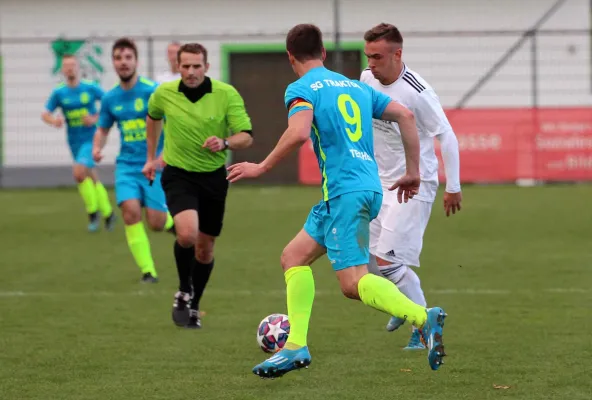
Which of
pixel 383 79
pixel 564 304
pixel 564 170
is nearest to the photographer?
pixel 383 79

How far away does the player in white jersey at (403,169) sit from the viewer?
7512mm

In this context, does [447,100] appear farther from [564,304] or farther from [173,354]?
[173,354]

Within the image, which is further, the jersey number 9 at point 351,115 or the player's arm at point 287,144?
the jersey number 9 at point 351,115

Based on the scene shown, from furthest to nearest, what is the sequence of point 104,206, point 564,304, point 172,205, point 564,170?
point 564,170
point 104,206
point 564,304
point 172,205

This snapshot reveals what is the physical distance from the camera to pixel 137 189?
11188mm

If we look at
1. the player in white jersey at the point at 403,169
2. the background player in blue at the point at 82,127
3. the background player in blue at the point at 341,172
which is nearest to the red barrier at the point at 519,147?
the background player in blue at the point at 82,127

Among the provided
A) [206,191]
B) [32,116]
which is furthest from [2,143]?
[206,191]

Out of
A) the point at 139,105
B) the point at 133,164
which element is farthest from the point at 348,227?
the point at 139,105

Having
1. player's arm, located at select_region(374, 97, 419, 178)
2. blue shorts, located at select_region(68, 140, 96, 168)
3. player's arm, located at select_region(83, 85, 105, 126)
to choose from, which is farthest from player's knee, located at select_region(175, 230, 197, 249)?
blue shorts, located at select_region(68, 140, 96, 168)

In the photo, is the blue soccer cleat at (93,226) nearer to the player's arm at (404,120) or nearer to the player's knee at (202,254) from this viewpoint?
the player's knee at (202,254)

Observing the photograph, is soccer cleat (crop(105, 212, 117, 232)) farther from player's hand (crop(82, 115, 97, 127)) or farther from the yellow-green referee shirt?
the yellow-green referee shirt

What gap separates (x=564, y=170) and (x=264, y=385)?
57.1ft

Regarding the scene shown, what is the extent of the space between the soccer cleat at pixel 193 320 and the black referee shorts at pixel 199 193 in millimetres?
596

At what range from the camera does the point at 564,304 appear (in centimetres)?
950
